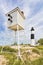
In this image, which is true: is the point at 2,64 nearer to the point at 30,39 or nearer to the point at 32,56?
the point at 32,56

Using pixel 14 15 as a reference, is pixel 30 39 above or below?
below

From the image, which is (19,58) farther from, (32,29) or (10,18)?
(32,29)

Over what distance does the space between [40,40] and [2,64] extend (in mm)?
6995

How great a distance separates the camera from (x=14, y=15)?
460 inches

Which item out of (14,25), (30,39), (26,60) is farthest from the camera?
(30,39)

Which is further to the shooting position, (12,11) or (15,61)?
(12,11)

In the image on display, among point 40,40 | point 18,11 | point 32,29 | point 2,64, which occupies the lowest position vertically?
point 2,64

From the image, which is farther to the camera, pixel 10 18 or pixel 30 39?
pixel 30 39

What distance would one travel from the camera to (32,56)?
34.0ft

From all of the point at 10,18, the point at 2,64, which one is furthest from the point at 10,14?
the point at 2,64

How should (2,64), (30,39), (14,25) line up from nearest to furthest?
(2,64)
(14,25)
(30,39)

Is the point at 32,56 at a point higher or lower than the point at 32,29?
lower

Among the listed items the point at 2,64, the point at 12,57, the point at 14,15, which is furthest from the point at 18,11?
the point at 2,64

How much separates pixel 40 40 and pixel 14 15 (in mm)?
4843
